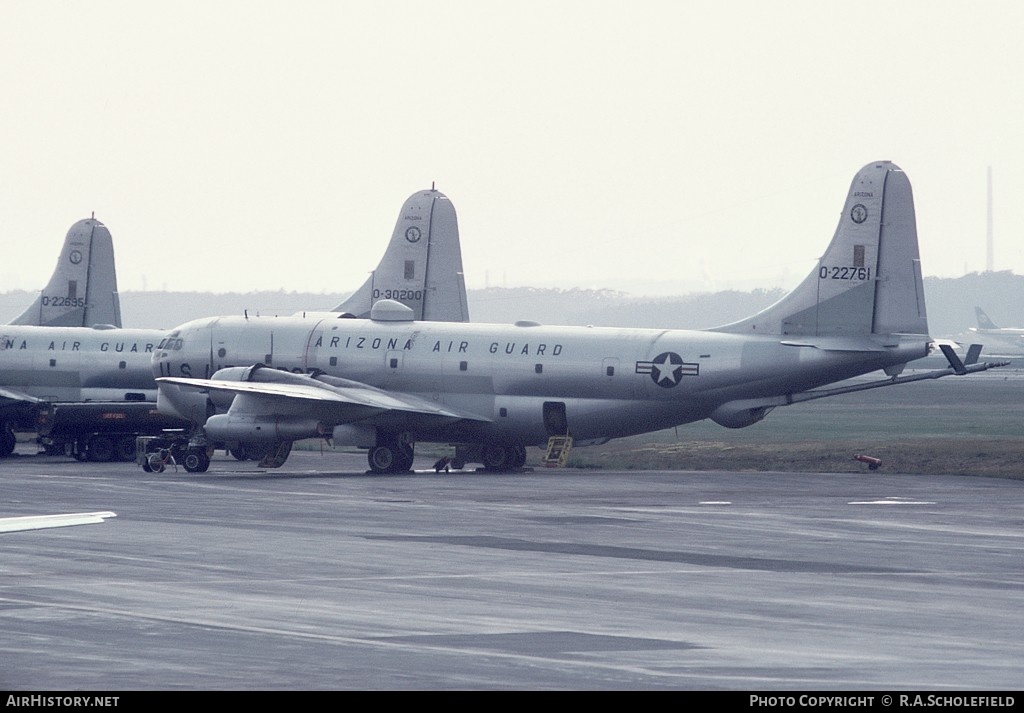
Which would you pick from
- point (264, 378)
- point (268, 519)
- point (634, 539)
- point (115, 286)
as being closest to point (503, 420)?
point (264, 378)

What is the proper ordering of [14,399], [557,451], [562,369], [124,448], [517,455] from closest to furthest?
[562,369], [557,451], [517,455], [124,448], [14,399]

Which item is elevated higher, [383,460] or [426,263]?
[426,263]

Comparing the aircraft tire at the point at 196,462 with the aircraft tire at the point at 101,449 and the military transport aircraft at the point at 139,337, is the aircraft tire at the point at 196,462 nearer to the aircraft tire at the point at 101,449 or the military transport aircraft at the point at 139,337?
the aircraft tire at the point at 101,449

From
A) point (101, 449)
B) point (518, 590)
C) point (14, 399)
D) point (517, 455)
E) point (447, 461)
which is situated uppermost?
point (14, 399)

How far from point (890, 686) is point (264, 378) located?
4637 cm

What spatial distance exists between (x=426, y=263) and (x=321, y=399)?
19099 mm

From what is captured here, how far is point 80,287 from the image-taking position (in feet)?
303

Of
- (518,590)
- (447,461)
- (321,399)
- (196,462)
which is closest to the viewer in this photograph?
(518,590)

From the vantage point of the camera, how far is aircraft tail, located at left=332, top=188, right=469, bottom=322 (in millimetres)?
78250

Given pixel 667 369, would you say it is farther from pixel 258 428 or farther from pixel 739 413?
pixel 258 428

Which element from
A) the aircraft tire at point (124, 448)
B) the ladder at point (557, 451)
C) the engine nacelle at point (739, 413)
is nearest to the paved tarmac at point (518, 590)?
the engine nacelle at point (739, 413)

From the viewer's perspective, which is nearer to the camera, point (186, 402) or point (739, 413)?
point (739, 413)

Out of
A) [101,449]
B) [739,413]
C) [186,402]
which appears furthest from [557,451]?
[101,449]

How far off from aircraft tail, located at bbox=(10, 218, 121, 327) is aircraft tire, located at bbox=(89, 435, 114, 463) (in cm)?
2325
